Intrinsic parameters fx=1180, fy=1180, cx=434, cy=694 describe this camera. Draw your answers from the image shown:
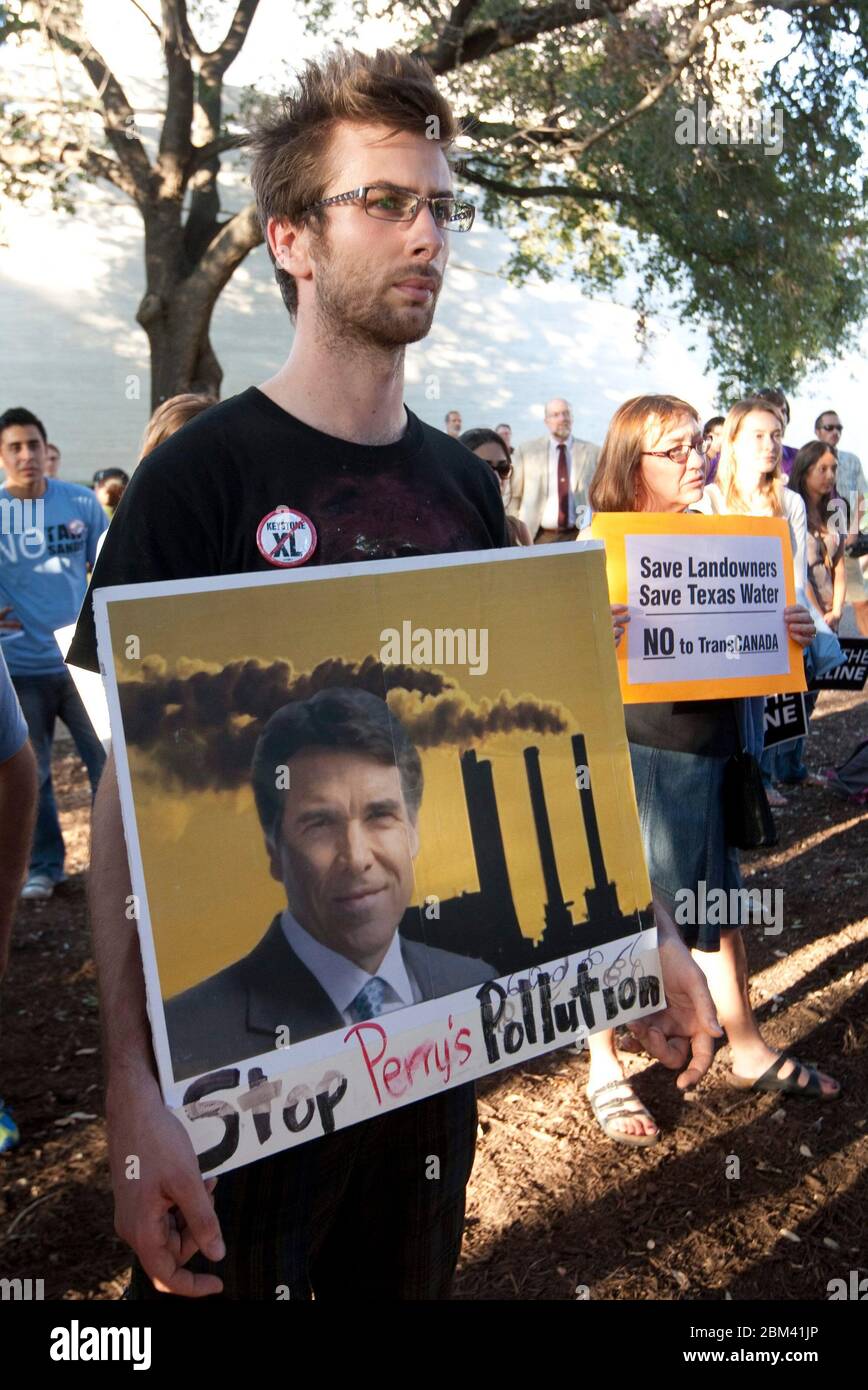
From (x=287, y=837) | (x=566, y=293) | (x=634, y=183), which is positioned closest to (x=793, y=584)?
(x=287, y=837)

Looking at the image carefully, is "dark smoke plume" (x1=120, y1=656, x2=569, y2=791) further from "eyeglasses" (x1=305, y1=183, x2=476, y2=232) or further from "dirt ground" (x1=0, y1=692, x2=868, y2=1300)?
"dirt ground" (x1=0, y1=692, x2=868, y2=1300)

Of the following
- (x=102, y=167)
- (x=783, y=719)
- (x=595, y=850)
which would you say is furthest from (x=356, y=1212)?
(x=102, y=167)

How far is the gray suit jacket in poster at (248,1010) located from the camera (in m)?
1.38

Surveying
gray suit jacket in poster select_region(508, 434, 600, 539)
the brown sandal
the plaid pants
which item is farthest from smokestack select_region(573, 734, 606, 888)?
gray suit jacket in poster select_region(508, 434, 600, 539)

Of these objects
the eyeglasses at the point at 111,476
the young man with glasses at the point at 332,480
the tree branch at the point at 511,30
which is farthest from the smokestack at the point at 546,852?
the tree branch at the point at 511,30

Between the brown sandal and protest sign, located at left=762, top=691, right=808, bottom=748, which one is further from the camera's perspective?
protest sign, located at left=762, top=691, right=808, bottom=748

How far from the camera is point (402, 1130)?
5.87 ft

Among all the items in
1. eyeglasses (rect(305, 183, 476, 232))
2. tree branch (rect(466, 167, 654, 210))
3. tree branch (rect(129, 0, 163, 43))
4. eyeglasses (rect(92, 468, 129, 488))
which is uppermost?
tree branch (rect(129, 0, 163, 43))

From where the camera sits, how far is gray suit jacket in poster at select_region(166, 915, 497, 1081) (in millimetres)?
1383

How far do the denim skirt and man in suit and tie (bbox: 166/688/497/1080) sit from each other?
2.29 metres

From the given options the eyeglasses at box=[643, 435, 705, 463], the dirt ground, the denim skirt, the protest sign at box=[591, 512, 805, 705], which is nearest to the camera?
the dirt ground
